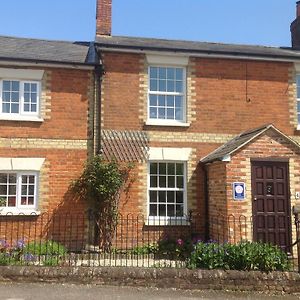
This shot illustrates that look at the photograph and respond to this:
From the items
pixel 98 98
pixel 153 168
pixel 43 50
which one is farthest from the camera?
pixel 43 50

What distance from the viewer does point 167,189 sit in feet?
39.1

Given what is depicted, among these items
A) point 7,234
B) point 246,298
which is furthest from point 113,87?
point 246,298

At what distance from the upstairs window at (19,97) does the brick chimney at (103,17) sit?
330 cm

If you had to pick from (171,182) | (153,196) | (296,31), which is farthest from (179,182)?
(296,31)

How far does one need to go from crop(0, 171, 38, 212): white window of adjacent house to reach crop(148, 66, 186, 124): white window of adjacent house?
3.87 meters

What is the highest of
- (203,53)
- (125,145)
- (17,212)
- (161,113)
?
(203,53)

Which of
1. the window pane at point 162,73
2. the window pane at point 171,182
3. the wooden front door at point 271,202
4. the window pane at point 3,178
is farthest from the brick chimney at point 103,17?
the wooden front door at point 271,202

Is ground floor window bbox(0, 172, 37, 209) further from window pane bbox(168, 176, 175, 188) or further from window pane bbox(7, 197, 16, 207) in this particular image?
window pane bbox(168, 176, 175, 188)

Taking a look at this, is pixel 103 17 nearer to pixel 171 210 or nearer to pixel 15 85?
pixel 15 85

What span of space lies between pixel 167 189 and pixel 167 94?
9.14 ft

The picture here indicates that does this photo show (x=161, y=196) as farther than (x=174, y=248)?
Yes

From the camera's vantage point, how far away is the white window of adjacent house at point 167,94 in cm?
1236

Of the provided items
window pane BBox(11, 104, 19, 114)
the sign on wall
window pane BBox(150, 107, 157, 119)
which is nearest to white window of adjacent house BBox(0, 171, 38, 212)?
window pane BBox(11, 104, 19, 114)

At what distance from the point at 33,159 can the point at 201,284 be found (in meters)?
6.00
